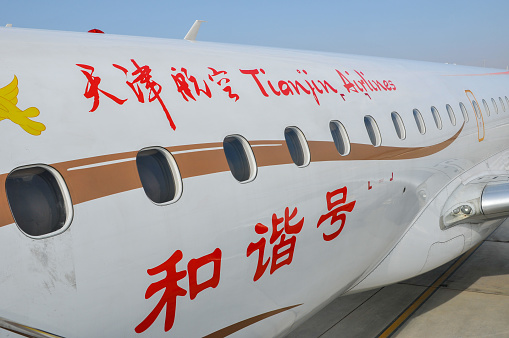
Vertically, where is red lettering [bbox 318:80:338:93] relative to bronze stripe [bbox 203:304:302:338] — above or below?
above

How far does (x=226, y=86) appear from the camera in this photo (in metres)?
5.44

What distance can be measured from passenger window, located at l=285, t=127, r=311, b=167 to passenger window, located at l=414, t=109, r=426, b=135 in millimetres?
3512

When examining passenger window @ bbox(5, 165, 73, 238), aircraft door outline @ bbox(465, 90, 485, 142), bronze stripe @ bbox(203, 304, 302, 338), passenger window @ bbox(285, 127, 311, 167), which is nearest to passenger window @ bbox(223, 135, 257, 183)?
passenger window @ bbox(285, 127, 311, 167)

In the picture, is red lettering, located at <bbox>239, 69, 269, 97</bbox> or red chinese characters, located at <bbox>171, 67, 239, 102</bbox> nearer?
red chinese characters, located at <bbox>171, 67, 239, 102</bbox>

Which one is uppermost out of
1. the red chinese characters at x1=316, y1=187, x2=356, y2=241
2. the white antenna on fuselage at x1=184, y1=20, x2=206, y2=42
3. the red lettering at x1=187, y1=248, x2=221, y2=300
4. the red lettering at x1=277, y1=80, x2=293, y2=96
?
the white antenna on fuselage at x1=184, y1=20, x2=206, y2=42

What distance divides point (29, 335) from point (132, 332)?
0.84 meters

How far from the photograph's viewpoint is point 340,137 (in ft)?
22.2

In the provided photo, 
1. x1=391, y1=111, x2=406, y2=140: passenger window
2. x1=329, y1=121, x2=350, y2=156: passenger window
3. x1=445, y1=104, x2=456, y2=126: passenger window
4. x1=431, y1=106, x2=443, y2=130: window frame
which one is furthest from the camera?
x1=445, y1=104, x2=456, y2=126: passenger window

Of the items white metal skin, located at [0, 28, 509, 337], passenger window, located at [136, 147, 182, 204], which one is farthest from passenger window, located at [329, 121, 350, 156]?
passenger window, located at [136, 147, 182, 204]

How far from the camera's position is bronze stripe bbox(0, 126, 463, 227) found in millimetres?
3703

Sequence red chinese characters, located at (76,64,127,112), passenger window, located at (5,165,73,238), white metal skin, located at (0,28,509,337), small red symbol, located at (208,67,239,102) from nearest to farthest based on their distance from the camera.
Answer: passenger window, located at (5,165,73,238) → white metal skin, located at (0,28,509,337) → red chinese characters, located at (76,64,127,112) → small red symbol, located at (208,67,239,102)

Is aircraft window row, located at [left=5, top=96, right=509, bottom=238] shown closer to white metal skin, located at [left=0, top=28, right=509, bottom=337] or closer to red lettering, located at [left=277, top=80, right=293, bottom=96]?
white metal skin, located at [left=0, top=28, right=509, bottom=337]

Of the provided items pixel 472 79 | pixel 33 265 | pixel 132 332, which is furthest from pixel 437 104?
pixel 33 265

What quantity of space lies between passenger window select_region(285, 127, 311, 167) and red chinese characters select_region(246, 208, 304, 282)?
560mm
